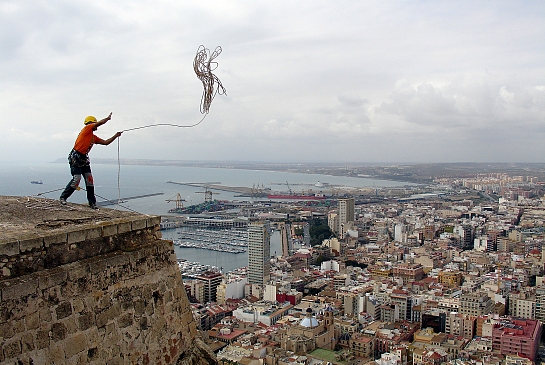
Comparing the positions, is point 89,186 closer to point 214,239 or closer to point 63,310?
point 63,310

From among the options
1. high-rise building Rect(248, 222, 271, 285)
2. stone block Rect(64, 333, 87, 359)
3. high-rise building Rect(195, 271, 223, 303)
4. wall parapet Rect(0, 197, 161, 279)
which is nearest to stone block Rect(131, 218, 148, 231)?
wall parapet Rect(0, 197, 161, 279)

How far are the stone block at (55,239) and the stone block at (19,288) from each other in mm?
69

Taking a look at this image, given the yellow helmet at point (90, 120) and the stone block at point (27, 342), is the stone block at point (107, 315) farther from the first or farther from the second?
the yellow helmet at point (90, 120)

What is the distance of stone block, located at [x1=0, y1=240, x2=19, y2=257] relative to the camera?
844 mm

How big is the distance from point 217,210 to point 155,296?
2762 cm

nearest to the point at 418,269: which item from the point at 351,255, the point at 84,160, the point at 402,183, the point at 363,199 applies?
the point at 351,255

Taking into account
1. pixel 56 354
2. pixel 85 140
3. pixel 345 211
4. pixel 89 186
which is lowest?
pixel 345 211

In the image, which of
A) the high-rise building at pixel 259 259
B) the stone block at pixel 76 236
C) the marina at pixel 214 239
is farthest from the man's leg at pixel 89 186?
the marina at pixel 214 239

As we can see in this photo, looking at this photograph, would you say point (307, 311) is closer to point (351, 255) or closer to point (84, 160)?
point (351, 255)

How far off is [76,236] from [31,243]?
3.7 inches

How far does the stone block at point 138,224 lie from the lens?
1.10 metres

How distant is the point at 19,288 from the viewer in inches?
33.4

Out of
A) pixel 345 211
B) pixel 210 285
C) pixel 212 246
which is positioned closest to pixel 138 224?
pixel 210 285

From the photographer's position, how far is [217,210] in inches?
1125
